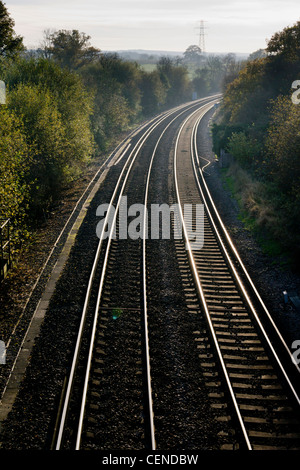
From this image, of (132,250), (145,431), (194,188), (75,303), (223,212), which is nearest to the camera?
(145,431)

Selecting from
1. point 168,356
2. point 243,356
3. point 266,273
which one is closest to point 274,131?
point 266,273

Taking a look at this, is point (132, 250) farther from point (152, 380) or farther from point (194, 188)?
point (194, 188)

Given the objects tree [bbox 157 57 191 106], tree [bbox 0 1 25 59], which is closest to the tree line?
tree [bbox 0 1 25 59]

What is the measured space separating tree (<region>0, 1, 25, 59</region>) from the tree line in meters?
19.3

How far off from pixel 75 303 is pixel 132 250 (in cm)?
372

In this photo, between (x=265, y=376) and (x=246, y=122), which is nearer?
(x=265, y=376)

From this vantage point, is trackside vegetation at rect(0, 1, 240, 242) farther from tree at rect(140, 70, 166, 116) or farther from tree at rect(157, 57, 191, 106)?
tree at rect(157, 57, 191, 106)

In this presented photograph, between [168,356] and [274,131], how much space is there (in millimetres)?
13965

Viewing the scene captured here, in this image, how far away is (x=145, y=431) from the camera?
7.09 meters

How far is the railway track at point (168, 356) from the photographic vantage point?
712 centimetres

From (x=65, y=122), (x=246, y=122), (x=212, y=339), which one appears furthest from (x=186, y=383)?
(x=246, y=122)

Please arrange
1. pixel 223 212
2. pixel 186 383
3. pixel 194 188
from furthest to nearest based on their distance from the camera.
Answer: pixel 194 188 → pixel 223 212 → pixel 186 383

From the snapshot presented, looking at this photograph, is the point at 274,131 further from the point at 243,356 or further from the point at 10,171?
the point at 243,356
